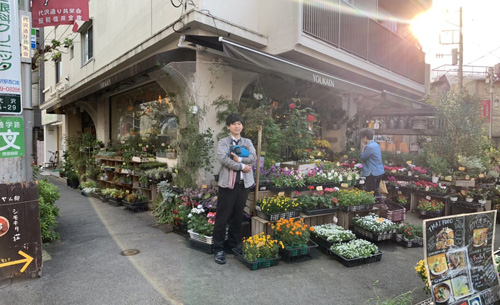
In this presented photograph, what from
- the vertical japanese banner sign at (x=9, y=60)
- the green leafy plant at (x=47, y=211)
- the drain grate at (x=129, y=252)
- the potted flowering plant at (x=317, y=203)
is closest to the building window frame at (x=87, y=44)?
the green leafy plant at (x=47, y=211)

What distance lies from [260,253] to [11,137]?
3574mm

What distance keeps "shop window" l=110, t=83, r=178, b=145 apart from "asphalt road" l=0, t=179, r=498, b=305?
3.59 m

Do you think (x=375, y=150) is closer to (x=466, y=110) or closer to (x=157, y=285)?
(x=466, y=110)

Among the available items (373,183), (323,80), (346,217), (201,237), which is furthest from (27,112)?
(373,183)

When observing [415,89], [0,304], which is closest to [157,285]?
[0,304]

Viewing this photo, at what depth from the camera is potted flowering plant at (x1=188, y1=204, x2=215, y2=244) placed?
4.96m

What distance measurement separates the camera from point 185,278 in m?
3.99

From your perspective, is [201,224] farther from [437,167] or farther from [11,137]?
[437,167]

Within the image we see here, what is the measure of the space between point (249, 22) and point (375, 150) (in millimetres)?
4011

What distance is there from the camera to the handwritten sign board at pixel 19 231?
3725mm

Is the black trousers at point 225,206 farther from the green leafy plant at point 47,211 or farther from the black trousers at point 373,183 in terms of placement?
the black trousers at point 373,183

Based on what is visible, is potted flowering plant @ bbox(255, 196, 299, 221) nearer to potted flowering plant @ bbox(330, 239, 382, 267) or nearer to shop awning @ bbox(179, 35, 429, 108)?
potted flowering plant @ bbox(330, 239, 382, 267)

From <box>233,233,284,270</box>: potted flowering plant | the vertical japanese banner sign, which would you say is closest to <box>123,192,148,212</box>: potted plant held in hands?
<box>233,233,284,270</box>: potted flowering plant

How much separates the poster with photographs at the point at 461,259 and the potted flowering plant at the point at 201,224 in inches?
124
